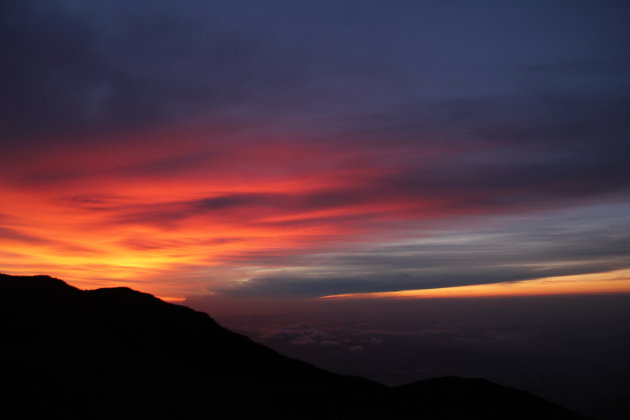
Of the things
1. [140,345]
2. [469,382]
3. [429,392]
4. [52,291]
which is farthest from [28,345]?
[469,382]

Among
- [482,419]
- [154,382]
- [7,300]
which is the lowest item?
[482,419]

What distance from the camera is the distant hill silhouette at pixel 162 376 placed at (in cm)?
2497

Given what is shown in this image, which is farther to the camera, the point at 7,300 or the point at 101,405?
the point at 7,300

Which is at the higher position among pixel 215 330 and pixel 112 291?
pixel 112 291

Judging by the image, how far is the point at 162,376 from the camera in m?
32.3

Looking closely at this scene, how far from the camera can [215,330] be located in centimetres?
5466

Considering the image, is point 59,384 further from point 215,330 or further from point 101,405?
point 215,330

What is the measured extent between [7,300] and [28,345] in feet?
44.5

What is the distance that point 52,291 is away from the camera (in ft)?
152

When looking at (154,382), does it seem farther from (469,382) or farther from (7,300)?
(469,382)

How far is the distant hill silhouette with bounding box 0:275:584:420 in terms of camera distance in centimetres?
2497

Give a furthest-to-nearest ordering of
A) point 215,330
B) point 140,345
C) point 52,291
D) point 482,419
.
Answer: point 215,330 → point 52,291 → point 140,345 → point 482,419

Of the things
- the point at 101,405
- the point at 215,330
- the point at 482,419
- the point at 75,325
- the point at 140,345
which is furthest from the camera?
the point at 215,330

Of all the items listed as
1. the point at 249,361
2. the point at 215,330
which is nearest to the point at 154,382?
the point at 249,361
